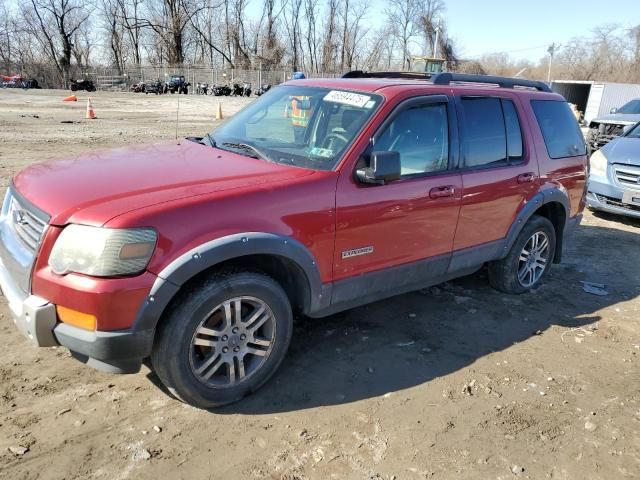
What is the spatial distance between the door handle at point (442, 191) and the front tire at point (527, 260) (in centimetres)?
131

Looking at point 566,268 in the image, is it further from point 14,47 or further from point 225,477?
point 14,47

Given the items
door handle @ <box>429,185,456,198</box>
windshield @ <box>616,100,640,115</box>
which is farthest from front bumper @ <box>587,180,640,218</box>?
windshield @ <box>616,100,640,115</box>

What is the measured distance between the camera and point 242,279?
10.00ft

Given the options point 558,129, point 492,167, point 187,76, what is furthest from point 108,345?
point 187,76

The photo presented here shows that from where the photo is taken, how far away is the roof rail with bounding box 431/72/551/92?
4.21m

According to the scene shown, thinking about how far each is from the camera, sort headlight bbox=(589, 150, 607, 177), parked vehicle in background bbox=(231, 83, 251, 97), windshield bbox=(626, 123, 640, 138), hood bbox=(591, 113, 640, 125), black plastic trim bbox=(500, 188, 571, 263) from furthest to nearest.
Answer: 1. parked vehicle in background bbox=(231, 83, 251, 97)
2. hood bbox=(591, 113, 640, 125)
3. windshield bbox=(626, 123, 640, 138)
4. headlight bbox=(589, 150, 607, 177)
5. black plastic trim bbox=(500, 188, 571, 263)

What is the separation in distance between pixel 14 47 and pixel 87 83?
61.9 feet

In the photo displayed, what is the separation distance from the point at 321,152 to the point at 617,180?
6.47m

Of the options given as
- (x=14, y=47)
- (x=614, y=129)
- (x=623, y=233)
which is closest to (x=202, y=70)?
(x=14, y=47)

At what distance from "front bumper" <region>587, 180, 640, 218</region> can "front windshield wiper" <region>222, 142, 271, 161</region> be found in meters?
6.54

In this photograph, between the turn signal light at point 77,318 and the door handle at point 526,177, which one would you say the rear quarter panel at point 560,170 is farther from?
the turn signal light at point 77,318

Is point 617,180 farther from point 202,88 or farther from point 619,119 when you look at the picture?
point 202,88

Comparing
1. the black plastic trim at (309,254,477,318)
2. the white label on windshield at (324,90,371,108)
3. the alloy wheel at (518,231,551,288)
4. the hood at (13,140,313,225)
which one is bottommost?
the alloy wheel at (518,231,551,288)

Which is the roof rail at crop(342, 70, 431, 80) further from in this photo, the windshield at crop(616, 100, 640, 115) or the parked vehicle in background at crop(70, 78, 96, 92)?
the parked vehicle in background at crop(70, 78, 96, 92)
